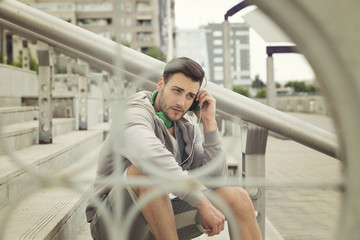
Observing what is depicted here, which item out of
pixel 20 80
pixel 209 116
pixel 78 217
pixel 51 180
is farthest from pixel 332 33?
pixel 20 80

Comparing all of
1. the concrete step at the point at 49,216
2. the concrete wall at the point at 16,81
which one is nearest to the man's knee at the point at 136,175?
the concrete step at the point at 49,216

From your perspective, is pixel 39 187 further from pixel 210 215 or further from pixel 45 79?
pixel 45 79

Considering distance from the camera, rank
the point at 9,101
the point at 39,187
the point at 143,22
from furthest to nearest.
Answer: the point at 143,22
the point at 9,101
the point at 39,187

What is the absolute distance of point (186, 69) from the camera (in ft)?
4.03

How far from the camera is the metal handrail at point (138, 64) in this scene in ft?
4.02

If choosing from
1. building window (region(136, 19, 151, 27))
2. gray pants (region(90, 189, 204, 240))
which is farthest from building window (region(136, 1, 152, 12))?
gray pants (region(90, 189, 204, 240))

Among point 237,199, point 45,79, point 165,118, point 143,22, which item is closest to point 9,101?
point 45,79

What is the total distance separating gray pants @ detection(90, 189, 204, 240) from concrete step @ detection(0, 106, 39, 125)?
1909 mm

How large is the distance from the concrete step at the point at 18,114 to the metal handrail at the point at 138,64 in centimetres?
190

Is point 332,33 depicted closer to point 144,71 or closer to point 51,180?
point 51,180

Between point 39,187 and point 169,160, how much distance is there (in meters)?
0.54

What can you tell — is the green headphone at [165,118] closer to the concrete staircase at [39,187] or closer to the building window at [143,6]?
the concrete staircase at [39,187]

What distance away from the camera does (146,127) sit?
48.1 inches

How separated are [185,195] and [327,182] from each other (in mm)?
703
